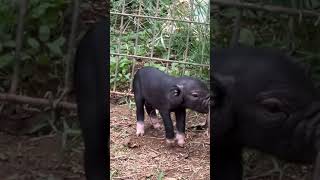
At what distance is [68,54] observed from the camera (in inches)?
52.7

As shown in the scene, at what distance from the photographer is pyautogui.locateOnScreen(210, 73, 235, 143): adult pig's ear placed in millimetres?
1307

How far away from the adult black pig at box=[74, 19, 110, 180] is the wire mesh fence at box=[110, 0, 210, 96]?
1.33m

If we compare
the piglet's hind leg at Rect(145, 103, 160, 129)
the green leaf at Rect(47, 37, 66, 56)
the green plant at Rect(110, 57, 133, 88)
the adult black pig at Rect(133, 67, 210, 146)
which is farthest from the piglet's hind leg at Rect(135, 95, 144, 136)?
the green leaf at Rect(47, 37, 66, 56)

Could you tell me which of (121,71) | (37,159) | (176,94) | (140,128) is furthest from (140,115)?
(37,159)

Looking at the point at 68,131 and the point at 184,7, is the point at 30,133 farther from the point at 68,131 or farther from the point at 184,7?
the point at 184,7

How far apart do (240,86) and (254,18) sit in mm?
139

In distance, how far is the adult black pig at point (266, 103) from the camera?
1289mm

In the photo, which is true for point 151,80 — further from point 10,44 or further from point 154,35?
point 10,44

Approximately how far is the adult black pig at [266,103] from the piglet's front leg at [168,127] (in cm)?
106

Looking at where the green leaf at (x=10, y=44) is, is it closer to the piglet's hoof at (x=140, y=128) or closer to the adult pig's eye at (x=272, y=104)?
the adult pig's eye at (x=272, y=104)

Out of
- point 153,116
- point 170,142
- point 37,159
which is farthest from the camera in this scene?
point 153,116

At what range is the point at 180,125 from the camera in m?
2.49

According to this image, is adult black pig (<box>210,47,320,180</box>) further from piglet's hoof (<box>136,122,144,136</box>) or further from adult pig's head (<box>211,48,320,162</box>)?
piglet's hoof (<box>136,122,144,136</box>)

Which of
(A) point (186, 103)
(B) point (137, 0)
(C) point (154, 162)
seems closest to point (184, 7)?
(B) point (137, 0)
